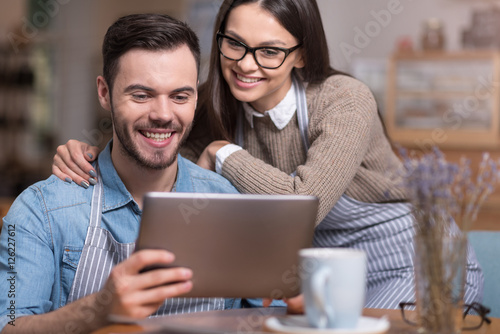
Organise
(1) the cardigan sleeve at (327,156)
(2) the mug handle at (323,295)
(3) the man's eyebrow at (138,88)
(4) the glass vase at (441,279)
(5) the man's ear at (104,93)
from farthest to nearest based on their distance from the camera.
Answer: (1) the cardigan sleeve at (327,156)
(5) the man's ear at (104,93)
(3) the man's eyebrow at (138,88)
(4) the glass vase at (441,279)
(2) the mug handle at (323,295)

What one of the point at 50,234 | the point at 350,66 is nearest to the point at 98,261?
the point at 50,234

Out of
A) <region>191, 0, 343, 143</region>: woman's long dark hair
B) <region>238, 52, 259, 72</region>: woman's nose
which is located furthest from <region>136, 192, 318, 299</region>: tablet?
<region>191, 0, 343, 143</region>: woman's long dark hair

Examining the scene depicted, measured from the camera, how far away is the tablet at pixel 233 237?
0.94m

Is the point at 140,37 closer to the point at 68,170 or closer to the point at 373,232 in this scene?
the point at 68,170

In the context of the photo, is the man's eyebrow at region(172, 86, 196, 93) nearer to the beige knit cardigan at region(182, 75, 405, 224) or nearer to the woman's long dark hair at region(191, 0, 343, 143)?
the beige knit cardigan at region(182, 75, 405, 224)

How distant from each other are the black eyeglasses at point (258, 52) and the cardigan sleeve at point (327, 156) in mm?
169

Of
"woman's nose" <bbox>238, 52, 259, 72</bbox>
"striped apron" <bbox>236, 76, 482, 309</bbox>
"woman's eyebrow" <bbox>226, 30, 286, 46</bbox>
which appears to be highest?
"woman's eyebrow" <bbox>226, 30, 286, 46</bbox>

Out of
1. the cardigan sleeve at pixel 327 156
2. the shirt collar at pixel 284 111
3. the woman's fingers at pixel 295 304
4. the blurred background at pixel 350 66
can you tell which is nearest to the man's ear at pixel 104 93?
the cardigan sleeve at pixel 327 156

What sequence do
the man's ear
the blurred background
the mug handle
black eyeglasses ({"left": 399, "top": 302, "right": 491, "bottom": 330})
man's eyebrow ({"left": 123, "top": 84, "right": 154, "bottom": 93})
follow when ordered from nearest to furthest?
the mug handle < black eyeglasses ({"left": 399, "top": 302, "right": 491, "bottom": 330}) < man's eyebrow ({"left": 123, "top": 84, "right": 154, "bottom": 93}) < the man's ear < the blurred background

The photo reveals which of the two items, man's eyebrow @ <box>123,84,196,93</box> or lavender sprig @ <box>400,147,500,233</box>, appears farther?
man's eyebrow @ <box>123,84,196,93</box>

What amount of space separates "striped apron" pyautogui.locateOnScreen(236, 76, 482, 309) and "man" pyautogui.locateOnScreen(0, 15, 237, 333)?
51cm

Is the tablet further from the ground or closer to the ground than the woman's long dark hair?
closer to the ground

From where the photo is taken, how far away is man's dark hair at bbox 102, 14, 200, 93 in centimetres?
135

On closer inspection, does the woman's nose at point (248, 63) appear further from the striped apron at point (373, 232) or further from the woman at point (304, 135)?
the striped apron at point (373, 232)
